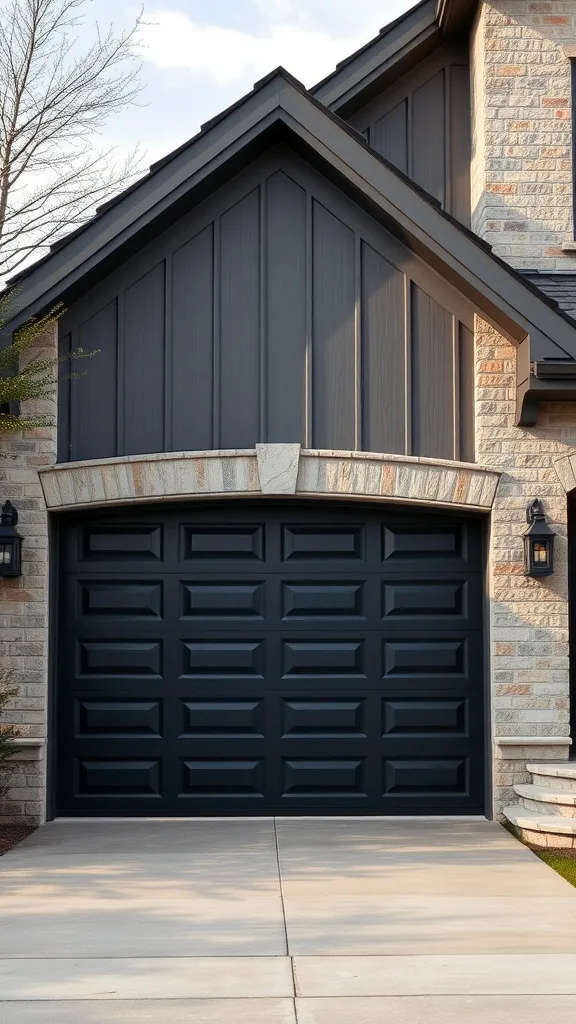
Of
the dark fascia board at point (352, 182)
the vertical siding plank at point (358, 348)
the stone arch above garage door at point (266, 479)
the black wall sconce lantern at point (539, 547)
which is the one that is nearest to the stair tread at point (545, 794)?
the black wall sconce lantern at point (539, 547)

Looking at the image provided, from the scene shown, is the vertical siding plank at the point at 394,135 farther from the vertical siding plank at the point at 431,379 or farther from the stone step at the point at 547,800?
the stone step at the point at 547,800

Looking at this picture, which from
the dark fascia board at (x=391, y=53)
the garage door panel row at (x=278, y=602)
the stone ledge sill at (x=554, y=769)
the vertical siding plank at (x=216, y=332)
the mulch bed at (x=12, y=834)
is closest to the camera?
the mulch bed at (x=12, y=834)

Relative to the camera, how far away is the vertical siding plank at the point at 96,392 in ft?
30.2

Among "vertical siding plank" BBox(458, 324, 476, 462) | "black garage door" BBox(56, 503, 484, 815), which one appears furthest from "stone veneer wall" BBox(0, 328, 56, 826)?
"vertical siding plank" BBox(458, 324, 476, 462)

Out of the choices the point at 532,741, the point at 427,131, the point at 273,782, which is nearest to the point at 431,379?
the point at 427,131

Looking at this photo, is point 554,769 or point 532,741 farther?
point 532,741

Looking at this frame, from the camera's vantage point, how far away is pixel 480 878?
689cm

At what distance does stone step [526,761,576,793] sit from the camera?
27.4 ft

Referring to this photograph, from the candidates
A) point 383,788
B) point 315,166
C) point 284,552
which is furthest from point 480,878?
point 315,166

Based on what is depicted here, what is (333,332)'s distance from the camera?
364 inches

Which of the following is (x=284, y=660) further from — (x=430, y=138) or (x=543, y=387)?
(x=430, y=138)

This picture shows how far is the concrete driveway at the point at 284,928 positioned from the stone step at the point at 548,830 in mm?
152

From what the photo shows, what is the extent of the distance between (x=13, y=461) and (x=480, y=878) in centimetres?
480

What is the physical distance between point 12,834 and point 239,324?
4357 millimetres
